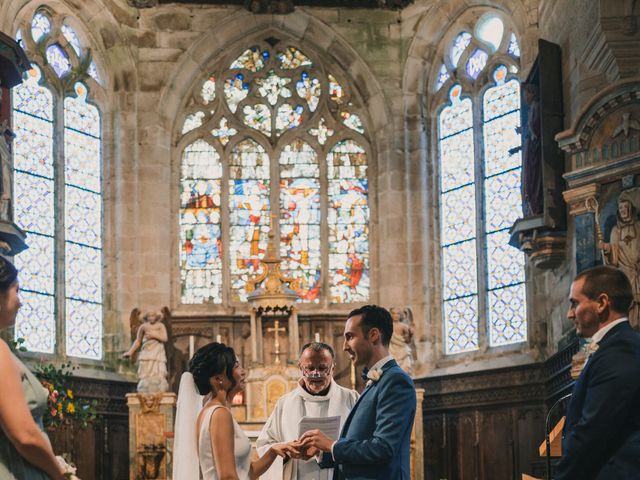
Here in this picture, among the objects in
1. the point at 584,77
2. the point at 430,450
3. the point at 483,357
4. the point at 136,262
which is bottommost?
the point at 430,450

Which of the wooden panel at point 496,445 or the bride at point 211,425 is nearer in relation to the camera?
the bride at point 211,425

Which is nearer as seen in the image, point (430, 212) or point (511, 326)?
point (511, 326)

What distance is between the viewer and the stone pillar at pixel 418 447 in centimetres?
1571

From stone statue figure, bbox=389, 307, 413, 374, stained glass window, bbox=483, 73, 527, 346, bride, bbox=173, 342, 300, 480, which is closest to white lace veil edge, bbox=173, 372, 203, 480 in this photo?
bride, bbox=173, 342, 300, 480

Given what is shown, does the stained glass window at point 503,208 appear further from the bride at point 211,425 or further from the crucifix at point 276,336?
the bride at point 211,425

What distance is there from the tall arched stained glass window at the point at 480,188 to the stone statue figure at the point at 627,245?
5294 mm

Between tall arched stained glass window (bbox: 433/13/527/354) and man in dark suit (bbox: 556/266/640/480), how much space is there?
1187cm

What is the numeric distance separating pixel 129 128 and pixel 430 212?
429 centimetres

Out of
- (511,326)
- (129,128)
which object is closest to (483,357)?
(511,326)

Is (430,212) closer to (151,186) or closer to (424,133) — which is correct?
(424,133)

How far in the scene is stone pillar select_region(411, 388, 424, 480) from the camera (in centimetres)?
1571

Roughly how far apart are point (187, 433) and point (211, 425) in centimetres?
34

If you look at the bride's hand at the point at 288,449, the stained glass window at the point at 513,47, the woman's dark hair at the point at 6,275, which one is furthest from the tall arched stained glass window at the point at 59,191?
the woman's dark hair at the point at 6,275

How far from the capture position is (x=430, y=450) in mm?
17250
